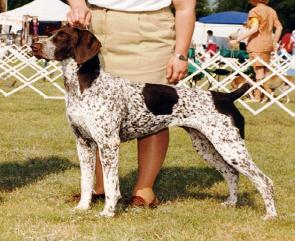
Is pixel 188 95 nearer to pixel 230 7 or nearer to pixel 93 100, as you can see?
pixel 93 100

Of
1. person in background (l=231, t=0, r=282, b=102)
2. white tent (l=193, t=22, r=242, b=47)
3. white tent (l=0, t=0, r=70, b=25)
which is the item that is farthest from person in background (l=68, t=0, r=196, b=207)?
white tent (l=193, t=22, r=242, b=47)

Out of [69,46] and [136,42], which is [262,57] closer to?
[136,42]

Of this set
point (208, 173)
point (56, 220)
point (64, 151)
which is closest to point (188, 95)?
point (56, 220)

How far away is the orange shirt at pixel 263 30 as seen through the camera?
12078 mm

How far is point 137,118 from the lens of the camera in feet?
15.6

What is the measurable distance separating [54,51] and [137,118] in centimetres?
70

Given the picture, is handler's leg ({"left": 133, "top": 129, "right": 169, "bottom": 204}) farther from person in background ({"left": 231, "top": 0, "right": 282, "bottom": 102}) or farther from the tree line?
the tree line

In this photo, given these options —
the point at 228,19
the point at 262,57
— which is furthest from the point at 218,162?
the point at 228,19

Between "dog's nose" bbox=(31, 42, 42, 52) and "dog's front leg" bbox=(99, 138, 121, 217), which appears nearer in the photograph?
"dog's nose" bbox=(31, 42, 42, 52)

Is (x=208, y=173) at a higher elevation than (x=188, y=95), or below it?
below

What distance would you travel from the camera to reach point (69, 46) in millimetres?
4531

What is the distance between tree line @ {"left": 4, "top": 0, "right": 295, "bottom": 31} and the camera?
62.2 meters

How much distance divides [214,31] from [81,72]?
39.2m

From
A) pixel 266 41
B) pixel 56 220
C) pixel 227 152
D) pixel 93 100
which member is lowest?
pixel 266 41
